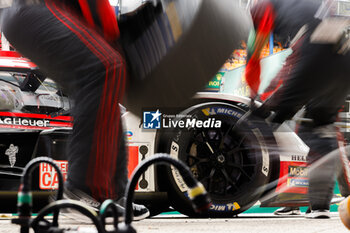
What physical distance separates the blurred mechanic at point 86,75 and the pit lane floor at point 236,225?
1511 millimetres

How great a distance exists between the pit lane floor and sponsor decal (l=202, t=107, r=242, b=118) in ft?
2.77

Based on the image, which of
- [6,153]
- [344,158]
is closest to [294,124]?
[344,158]

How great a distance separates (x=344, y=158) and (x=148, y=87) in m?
1.58

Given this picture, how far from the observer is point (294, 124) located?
7.03 ft

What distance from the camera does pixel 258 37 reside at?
1649 millimetres

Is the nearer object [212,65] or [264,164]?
[212,65]

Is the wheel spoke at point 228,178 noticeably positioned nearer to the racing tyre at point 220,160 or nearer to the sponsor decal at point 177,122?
the racing tyre at point 220,160

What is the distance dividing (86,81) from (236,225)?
6.66ft

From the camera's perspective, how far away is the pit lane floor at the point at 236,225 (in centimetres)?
258

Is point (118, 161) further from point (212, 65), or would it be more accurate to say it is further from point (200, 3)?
point (200, 3)

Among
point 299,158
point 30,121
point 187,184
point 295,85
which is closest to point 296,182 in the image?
point 299,158

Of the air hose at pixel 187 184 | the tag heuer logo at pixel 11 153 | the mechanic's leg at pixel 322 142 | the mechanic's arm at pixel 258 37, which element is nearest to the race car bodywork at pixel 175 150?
the tag heuer logo at pixel 11 153

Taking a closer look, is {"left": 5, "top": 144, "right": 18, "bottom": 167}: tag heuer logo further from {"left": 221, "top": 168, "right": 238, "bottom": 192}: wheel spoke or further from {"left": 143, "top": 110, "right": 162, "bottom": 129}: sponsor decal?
{"left": 221, "top": 168, "right": 238, "bottom": 192}: wheel spoke

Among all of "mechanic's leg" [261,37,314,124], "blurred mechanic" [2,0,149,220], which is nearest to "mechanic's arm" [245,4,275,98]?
"mechanic's leg" [261,37,314,124]
